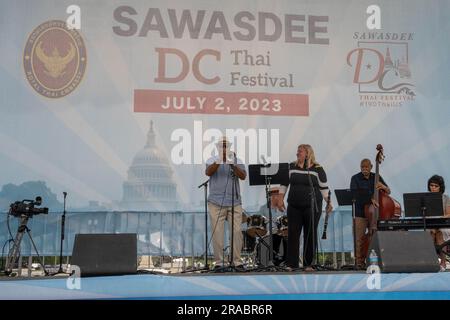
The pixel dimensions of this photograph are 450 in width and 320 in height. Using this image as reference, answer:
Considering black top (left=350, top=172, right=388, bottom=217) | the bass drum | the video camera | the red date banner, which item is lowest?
the bass drum

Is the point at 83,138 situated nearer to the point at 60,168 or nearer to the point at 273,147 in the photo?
the point at 60,168

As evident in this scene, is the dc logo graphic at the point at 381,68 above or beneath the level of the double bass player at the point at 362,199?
above

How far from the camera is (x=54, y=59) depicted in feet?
21.0

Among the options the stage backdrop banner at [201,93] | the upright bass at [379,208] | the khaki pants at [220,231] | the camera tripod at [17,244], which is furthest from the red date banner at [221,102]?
the camera tripod at [17,244]

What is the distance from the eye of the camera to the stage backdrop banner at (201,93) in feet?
20.7

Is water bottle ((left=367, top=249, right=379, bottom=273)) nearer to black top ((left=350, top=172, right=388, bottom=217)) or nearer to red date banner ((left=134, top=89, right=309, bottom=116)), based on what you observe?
black top ((left=350, top=172, right=388, bottom=217))

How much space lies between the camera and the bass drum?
6.07 metres

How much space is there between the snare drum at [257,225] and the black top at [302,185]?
787 millimetres

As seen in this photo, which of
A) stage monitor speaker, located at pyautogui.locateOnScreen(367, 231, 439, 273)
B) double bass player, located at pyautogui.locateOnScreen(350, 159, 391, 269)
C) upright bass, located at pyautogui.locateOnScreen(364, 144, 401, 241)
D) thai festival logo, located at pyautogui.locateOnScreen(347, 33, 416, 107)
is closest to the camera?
stage monitor speaker, located at pyautogui.locateOnScreen(367, 231, 439, 273)

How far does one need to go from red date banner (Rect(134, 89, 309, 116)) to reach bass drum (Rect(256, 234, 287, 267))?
Answer: 1.49 m

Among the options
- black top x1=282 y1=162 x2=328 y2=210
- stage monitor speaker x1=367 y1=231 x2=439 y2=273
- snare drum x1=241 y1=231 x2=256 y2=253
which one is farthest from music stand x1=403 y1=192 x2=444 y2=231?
snare drum x1=241 y1=231 x2=256 y2=253

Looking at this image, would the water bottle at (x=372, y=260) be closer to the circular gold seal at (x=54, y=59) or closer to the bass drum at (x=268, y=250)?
the bass drum at (x=268, y=250)

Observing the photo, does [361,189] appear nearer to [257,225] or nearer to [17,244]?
[257,225]
